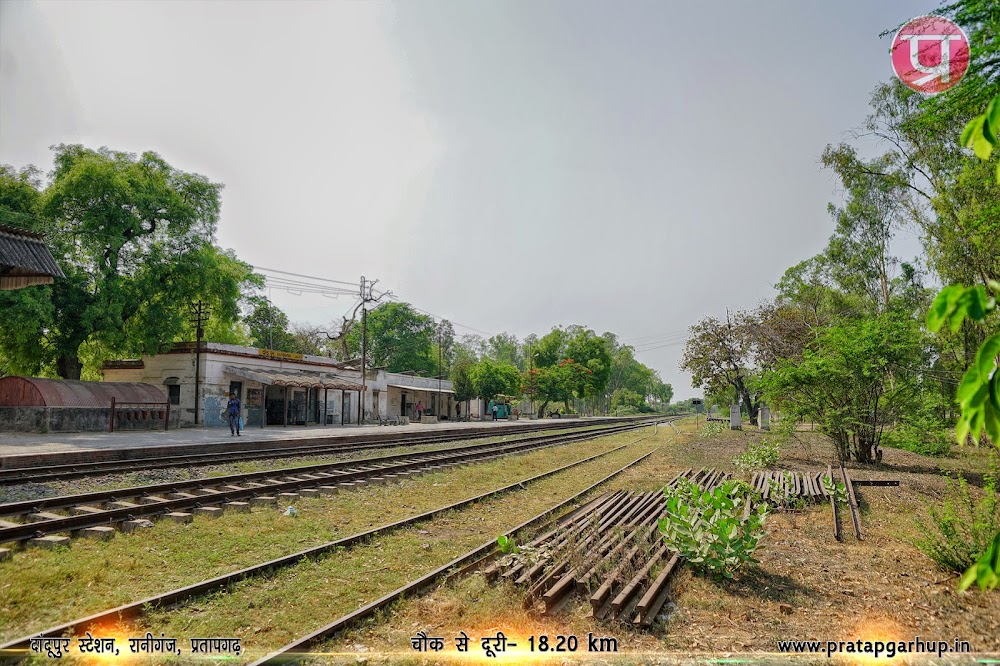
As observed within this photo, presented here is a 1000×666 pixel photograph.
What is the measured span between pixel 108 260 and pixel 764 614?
3196 centimetres

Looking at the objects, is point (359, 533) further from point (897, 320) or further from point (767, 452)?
point (897, 320)

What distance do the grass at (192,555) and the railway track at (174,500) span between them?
16.1 inches

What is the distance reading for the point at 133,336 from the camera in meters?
27.7

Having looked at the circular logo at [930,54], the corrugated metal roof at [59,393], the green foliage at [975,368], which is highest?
the circular logo at [930,54]

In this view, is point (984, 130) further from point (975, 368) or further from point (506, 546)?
point (506, 546)

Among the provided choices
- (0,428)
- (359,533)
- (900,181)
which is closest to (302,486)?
(359,533)

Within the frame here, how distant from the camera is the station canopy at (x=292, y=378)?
32.0 metres

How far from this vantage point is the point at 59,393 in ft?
78.8

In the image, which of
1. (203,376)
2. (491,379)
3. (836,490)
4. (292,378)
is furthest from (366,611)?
(491,379)

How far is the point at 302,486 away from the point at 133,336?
69.2 ft

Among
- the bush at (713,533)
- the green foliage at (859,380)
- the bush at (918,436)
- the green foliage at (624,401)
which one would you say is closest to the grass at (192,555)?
the bush at (713,533)

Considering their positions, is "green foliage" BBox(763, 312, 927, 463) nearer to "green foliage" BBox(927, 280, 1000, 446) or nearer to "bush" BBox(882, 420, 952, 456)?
"bush" BBox(882, 420, 952, 456)

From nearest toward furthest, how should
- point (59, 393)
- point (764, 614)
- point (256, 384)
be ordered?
point (764, 614) < point (59, 393) < point (256, 384)

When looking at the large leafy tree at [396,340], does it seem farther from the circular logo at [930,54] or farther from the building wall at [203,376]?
the circular logo at [930,54]
